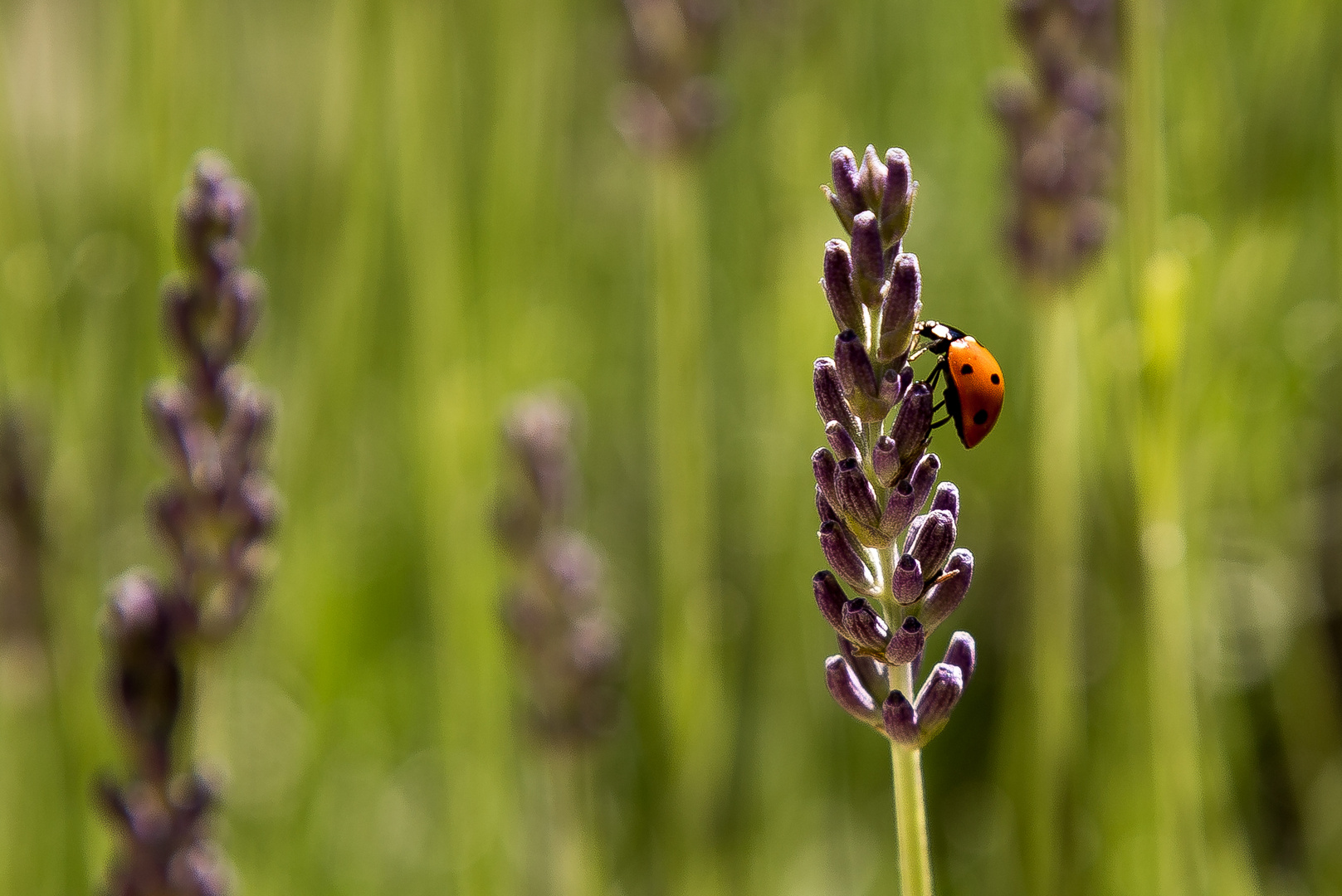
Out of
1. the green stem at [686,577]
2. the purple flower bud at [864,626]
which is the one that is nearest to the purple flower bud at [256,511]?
the purple flower bud at [864,626]

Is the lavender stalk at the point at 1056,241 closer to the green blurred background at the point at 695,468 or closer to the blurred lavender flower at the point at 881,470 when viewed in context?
the green blurred background at the point at 695,468

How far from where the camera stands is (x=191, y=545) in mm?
1533

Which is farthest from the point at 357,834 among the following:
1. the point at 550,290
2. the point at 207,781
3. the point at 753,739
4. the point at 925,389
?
the point at 925,389

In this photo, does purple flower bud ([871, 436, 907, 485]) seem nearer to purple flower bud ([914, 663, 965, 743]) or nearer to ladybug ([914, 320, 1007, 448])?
purple flower bud ([914, 663, 965, 743])

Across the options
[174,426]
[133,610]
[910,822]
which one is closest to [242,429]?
[174,426]

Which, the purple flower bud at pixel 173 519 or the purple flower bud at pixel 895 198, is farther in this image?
the purple flower bud at pixel 173 519

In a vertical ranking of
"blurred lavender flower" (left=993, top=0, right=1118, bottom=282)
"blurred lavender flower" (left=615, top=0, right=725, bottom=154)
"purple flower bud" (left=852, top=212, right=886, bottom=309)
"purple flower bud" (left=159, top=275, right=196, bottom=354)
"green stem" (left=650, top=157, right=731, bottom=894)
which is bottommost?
"green stem" (left=650, top=157, right=731, bottom=894)

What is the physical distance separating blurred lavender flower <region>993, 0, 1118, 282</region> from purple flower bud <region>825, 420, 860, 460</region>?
4.02 ft

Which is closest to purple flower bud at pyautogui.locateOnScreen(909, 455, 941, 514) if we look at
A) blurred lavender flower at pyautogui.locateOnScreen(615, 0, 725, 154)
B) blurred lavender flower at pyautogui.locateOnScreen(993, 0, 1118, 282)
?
blurred lavender flower at pyautogui.locateOnScreen(993, 0, 1118, 282)

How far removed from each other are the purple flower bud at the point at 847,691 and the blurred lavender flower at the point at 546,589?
126 cm

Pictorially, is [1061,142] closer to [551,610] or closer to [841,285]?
[551,610]

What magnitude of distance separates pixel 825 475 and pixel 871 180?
0.75ft

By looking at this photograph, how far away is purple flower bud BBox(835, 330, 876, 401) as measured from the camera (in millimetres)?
933

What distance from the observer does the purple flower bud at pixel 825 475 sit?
37.5 inches
